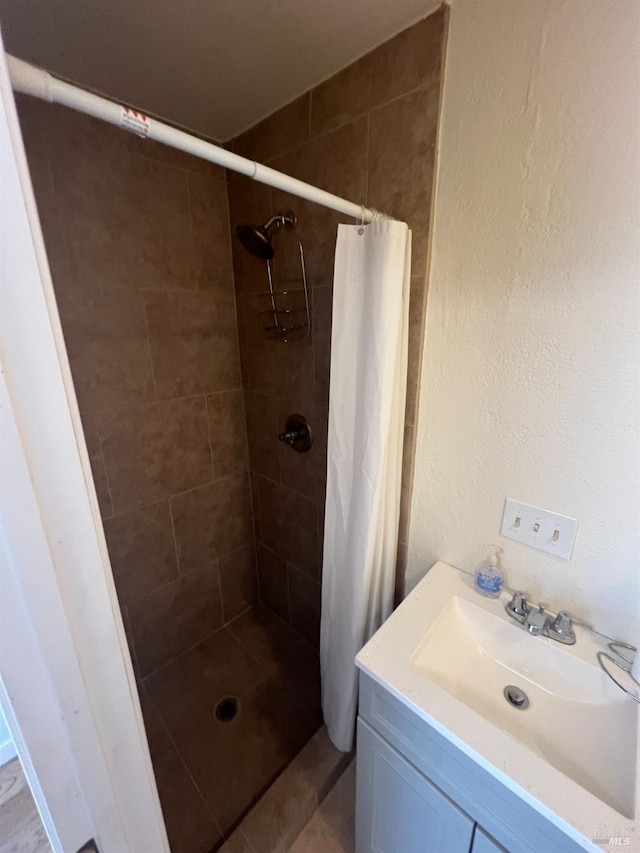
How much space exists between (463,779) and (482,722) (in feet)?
0.42

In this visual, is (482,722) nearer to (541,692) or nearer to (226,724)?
(541,692)

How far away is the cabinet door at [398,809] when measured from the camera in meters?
0.77

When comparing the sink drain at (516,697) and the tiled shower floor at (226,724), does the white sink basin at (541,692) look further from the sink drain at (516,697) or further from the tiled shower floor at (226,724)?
the tiled shower floor at (226,724)

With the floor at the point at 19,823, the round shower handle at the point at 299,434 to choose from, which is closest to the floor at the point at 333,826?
the floor at the point at 19,823

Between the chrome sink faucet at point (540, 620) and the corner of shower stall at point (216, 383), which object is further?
the corner of shower stall at point (216, 383)

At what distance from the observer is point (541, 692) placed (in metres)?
0.89

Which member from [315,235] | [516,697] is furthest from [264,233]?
[516,697]

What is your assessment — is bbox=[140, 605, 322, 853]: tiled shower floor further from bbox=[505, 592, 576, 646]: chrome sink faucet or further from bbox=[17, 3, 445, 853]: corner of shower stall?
bbox=[505, 592, 576, 646]: chrome sink faucet

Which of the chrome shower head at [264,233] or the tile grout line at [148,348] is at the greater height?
the chrome shower head at [264,233]

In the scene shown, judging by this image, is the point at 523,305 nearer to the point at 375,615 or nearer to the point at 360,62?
the point at 360,62

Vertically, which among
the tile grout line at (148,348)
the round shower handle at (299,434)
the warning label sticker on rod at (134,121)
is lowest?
the round shower handle at (299,434)

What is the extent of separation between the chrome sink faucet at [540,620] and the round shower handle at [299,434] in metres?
0.89

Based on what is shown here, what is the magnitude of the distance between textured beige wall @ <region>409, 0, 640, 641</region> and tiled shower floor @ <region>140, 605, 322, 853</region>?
47.7 inches

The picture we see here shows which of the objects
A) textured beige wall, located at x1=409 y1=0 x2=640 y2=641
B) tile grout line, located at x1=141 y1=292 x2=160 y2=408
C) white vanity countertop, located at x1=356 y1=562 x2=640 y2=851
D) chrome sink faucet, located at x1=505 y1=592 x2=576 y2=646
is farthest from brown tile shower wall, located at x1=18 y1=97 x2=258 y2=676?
chrome sink faucet, located at x1=505 y1=592 x2=576 y2=646
